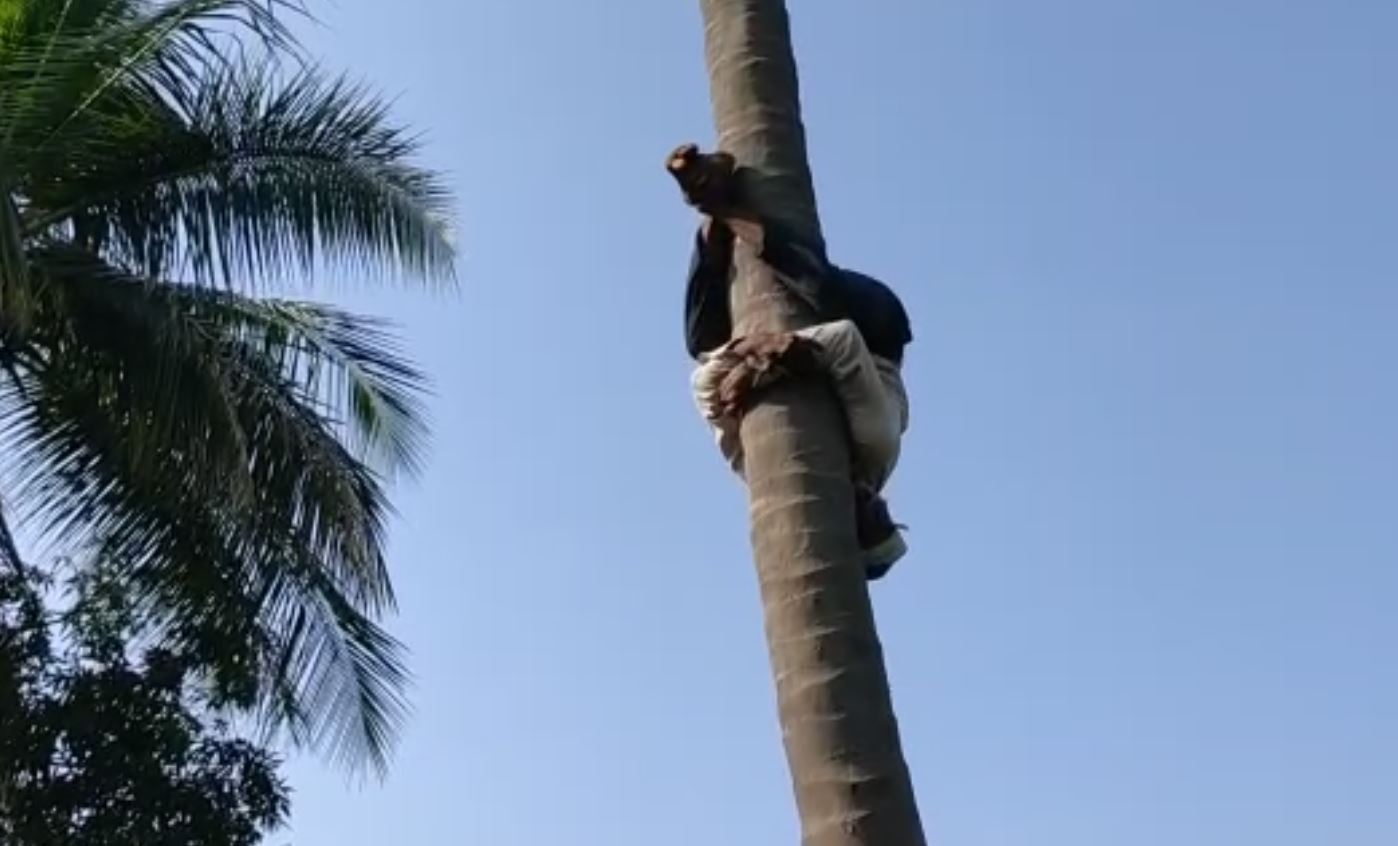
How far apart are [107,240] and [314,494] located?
167 centimetres

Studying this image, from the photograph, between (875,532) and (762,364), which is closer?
(762,364)

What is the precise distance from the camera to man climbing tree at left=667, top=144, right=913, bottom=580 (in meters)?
3.71

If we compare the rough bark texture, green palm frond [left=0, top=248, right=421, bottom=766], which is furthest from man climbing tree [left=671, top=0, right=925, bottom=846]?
green palm frond [left=0, top=248, right=421, bottom=766]

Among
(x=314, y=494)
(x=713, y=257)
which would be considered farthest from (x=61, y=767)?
(x=713, y=257)

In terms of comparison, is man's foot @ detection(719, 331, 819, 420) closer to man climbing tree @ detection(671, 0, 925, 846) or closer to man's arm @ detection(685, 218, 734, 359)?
man climbing tree @ detection(671, 0, 925, 846)

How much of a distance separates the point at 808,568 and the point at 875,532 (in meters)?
0.41

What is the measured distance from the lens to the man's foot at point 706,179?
3850 millimetres

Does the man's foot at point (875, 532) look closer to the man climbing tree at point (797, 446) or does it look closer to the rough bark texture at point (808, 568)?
the man climbing tree at point (797, 446)

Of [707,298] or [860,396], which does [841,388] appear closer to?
[860,396]

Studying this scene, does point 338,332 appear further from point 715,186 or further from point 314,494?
point 715,186

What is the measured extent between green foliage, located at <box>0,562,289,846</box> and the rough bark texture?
295 inches

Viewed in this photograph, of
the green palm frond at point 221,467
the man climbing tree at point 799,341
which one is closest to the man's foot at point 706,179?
the man climbing tree at point 799,341

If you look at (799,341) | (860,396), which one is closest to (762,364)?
(799,341)

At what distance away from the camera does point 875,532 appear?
3.89 m
